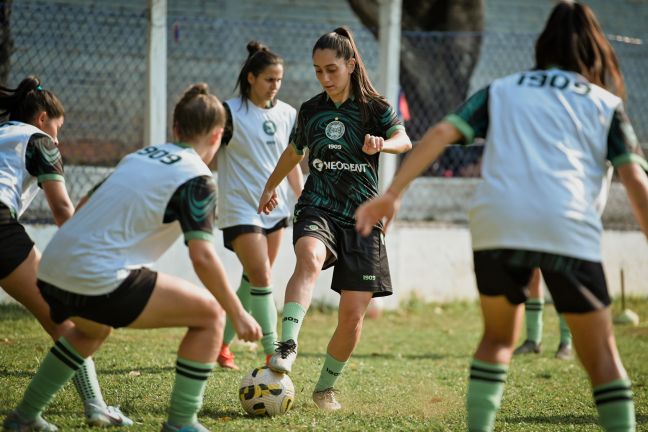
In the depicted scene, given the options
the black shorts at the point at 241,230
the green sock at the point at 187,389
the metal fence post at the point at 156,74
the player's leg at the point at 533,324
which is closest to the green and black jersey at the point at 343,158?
the black shorts at the point at 241,230

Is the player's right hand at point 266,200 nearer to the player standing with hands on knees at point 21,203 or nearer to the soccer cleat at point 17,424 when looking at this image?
the player standing with hands on knees at point 21,203

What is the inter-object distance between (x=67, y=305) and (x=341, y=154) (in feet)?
6.53

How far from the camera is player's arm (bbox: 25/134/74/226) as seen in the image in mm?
4543

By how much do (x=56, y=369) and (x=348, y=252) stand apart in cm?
181

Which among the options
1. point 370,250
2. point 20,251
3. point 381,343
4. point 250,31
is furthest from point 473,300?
point 20,251

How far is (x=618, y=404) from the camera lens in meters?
3.55

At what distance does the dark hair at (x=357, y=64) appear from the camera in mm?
5207

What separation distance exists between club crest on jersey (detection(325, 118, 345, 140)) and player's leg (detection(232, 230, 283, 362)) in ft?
4.24

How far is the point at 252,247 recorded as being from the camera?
6246 millimetres

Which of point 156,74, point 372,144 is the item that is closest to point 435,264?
point 156,74

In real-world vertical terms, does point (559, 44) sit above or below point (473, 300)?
above

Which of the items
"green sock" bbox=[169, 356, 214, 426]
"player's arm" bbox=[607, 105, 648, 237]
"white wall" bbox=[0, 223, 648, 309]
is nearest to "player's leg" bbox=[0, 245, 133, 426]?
"green sock" bbox=[169, 356, 214, 426]

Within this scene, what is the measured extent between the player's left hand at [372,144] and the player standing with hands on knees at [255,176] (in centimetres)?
147

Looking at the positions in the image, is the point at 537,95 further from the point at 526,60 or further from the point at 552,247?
the point at 526,60
